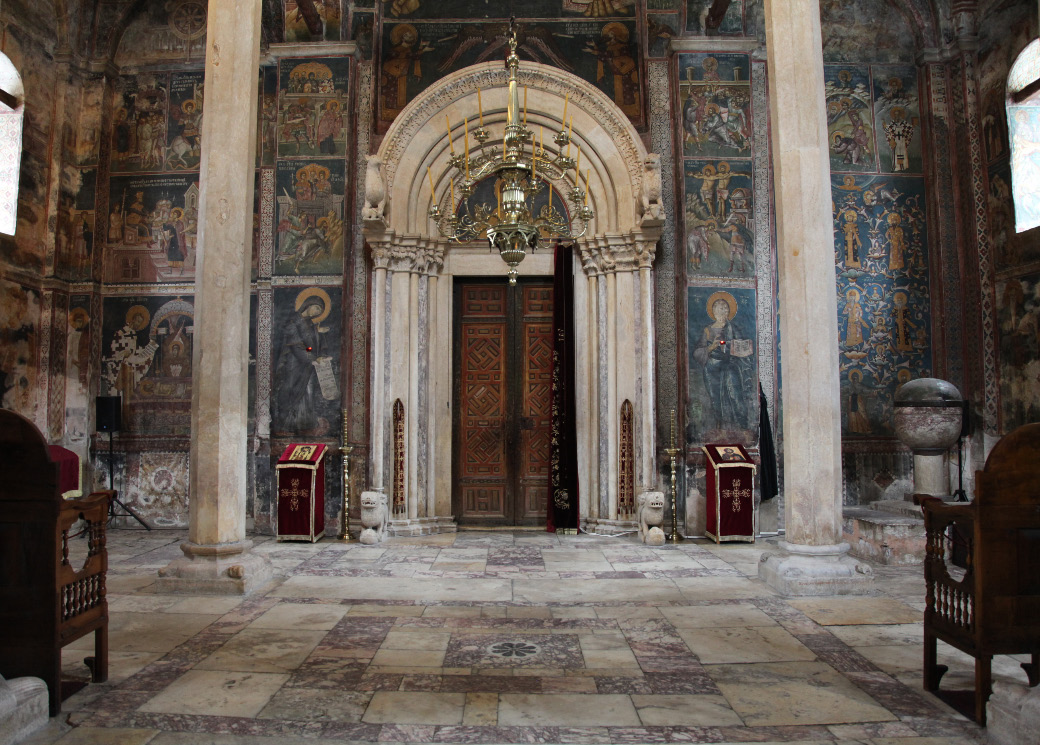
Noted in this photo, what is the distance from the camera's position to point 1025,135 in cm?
845

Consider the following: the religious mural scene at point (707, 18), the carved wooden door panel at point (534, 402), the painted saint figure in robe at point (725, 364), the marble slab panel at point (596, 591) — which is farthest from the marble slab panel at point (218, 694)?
the religious mural scene at point (707, 18)

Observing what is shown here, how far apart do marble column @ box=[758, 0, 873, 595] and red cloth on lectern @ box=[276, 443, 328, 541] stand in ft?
15.5

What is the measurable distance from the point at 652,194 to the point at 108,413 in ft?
22.8

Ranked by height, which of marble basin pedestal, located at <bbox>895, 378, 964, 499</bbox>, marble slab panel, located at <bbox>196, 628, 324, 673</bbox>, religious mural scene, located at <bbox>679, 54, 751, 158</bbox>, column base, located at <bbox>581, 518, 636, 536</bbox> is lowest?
marble slab panel, located at <bbox>196, 628, 324, 673</bbox>

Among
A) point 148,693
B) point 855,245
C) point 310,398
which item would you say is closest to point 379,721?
point 148,693

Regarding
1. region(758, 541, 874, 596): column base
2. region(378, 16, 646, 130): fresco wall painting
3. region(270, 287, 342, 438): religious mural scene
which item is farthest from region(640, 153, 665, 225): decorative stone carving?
region(758, 541, 874, 596): column base

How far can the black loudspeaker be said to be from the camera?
8.52m

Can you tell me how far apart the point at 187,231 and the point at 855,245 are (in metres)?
8.41

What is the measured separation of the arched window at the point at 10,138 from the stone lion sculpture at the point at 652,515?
7.97 meters

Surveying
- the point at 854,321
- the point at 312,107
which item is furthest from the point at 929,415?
the point at 312,107

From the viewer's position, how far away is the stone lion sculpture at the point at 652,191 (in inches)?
323

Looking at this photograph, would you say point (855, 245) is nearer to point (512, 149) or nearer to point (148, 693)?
point (512, 149)

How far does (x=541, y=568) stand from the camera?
6.56 meters

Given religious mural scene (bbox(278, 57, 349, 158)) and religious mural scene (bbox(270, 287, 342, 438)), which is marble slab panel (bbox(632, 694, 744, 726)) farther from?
religious mural scene (bbox(278, 57, 349, 158))
